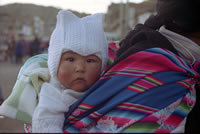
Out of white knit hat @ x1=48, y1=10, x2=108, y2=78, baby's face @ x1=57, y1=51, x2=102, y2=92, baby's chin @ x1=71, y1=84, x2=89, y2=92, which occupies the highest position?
white knit hat @ x1=48, y1=10, x2=108, y2=78

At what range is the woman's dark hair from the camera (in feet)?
4.83

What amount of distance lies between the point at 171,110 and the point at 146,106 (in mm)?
127

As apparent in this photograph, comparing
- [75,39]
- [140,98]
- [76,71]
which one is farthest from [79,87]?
[140,98]

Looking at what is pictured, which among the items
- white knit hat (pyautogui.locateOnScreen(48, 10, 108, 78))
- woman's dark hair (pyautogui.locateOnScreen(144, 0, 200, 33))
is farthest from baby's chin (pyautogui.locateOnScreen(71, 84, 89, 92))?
woman's dark hair (pyautogui.locateOnScreen(144, 0, 200, 33))

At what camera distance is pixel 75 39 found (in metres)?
1.54

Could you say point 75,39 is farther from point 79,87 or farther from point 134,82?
point 134,82

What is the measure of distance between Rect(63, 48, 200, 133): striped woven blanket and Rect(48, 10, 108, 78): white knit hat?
301mm

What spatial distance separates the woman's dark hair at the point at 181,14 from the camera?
147cm

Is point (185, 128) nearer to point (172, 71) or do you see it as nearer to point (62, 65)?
point (172, 71)

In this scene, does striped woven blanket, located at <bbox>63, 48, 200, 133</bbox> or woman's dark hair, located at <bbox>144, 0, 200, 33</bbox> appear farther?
woman's dark hair, located at <bbox>144, 0, 200, 33</bbox>

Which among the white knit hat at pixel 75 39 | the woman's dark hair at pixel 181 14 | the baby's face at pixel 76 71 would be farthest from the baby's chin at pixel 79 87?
the woman's dark hair at pixel 181 14

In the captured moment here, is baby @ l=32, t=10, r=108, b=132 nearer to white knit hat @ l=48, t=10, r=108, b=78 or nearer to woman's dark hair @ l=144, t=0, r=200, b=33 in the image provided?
white knit hat @ l=48, t=10, r=108, b=78

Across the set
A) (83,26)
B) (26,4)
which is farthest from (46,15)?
(83,26)

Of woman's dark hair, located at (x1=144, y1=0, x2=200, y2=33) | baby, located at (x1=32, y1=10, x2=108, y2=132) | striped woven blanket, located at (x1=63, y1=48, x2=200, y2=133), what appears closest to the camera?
striped woven blanket, located at (x1=63, y1=48, x2=200, y2=133)
